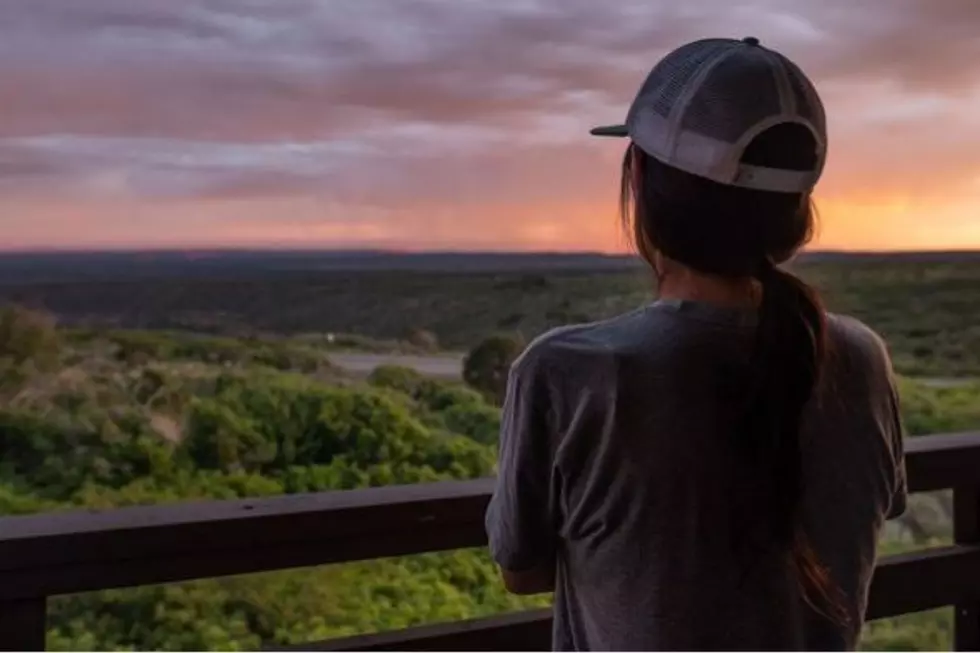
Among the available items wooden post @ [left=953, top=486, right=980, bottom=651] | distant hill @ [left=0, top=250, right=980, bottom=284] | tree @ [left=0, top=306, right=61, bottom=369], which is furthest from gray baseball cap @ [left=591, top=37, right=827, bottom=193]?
wooden post @ [left=953, top=486, right=980, bottom=651]

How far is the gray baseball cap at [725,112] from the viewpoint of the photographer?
89 cm

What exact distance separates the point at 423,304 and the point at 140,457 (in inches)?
19.0

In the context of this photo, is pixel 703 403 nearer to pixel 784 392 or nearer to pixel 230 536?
pixel 784 392

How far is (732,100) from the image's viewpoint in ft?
2.97

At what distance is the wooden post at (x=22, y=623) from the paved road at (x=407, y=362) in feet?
1.99

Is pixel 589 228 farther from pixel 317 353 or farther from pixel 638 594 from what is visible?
pixel 638 594

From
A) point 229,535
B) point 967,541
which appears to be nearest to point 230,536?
point 229,535

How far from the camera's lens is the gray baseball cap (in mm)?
891

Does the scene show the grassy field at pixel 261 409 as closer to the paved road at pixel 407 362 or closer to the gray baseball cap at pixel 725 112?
the paved road at pixel 407 362

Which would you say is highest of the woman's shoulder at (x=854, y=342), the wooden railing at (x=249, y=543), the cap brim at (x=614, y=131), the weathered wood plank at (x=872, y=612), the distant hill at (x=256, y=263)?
the cap brim at (x=614, y=131)

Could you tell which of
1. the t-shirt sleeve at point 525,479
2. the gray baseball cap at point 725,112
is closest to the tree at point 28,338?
the t-shirt sleeve at point 525,479

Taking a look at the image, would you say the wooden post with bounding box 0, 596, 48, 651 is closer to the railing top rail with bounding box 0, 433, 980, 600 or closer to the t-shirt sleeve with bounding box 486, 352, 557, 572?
the railing top rail with bounding box 0, 433, 980, 600

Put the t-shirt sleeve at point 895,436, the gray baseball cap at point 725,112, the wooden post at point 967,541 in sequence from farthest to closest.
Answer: the wooden post at point 967,541 < the t-shirt sleeve at point 895,436 < the gray baseball cap at point 725,112

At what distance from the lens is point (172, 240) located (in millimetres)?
1739
